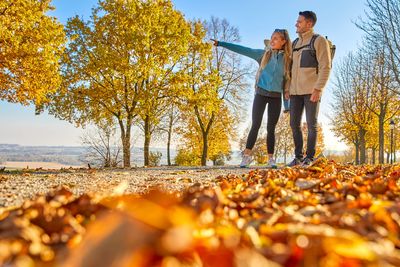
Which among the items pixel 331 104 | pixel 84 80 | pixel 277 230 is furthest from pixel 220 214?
pixel 331 104

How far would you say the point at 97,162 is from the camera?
750 inches

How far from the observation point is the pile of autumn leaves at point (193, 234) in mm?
717

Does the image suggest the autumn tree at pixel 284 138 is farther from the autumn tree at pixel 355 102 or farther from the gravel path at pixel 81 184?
the gravel path at pixel 81 184

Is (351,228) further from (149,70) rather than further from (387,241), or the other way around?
(149,70)

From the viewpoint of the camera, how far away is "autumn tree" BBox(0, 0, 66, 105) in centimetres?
1144

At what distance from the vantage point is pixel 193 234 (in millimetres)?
849

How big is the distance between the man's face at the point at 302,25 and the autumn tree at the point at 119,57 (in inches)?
445

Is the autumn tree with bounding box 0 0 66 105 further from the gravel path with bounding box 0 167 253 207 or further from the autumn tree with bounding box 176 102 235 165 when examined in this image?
the autumn tree with bounding box 176 102 235 165

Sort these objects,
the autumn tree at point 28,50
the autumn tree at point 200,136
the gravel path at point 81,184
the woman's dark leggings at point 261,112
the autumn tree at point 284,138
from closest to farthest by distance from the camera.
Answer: the gravel path at point 81,184 < the woman's dark leggings at point 261,112 < the autumn tree at point 28,50 < the autumn tree at point 200,136 < the autumn tree at point 284,138

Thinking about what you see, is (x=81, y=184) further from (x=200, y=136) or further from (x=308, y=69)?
(x=200, y=136)

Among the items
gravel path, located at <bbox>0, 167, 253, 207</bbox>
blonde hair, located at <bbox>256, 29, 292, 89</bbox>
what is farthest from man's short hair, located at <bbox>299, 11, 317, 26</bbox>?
gravel path, located at <bbox>0, 167, 253, 207</bbox>

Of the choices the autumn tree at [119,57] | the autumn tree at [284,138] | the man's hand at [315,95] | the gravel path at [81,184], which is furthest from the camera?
the autumn tree at [284,138]

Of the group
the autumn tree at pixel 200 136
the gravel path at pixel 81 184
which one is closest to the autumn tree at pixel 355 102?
the autumn tree at pixel 200 136

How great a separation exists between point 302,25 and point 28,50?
981cm
